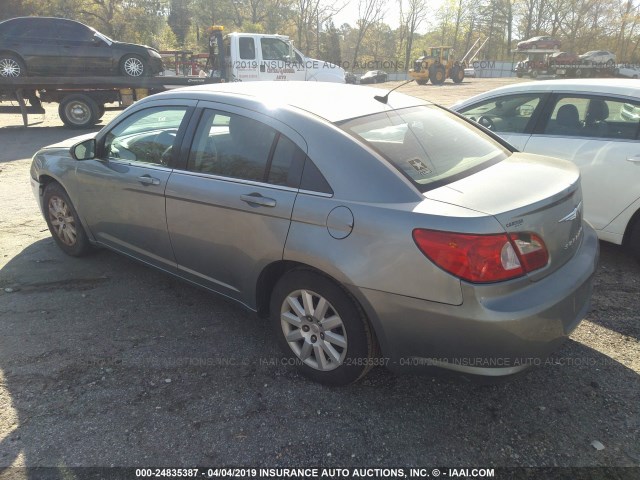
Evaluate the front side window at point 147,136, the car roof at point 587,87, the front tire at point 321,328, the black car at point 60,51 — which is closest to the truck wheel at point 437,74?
the black car at point 60,51

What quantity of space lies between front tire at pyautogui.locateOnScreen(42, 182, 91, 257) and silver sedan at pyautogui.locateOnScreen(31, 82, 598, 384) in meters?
0.92

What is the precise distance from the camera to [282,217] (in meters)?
2.51

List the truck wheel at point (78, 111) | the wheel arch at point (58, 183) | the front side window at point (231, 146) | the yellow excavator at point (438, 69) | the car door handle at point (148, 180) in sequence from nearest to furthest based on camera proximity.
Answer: the front side window at point (231, 146) < the car door handle at point (148, 180) < the wheel arch at point (58, 183) < the truck wheel at point (78, 111) < the yellow excavator at point (438, 69)

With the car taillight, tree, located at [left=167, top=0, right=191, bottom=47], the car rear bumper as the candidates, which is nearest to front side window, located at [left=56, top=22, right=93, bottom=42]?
the car rear bumper

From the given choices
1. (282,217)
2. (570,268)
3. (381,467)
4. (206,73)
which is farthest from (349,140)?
(206,73)

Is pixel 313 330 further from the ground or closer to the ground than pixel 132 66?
closer to the ground

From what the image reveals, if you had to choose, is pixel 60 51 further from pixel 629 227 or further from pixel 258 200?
pixel 629 227

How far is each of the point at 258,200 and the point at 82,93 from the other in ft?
42.4

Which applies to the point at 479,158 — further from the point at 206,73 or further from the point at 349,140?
the point at 206,73

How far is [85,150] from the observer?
3.84 meters

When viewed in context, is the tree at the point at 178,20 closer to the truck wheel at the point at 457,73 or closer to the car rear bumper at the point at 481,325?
the truck wheel at the point at 457,73

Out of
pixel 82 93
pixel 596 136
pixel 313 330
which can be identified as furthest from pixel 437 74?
pixel 313 330

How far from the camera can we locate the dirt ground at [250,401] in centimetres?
222

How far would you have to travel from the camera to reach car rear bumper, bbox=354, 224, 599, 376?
2.03m
